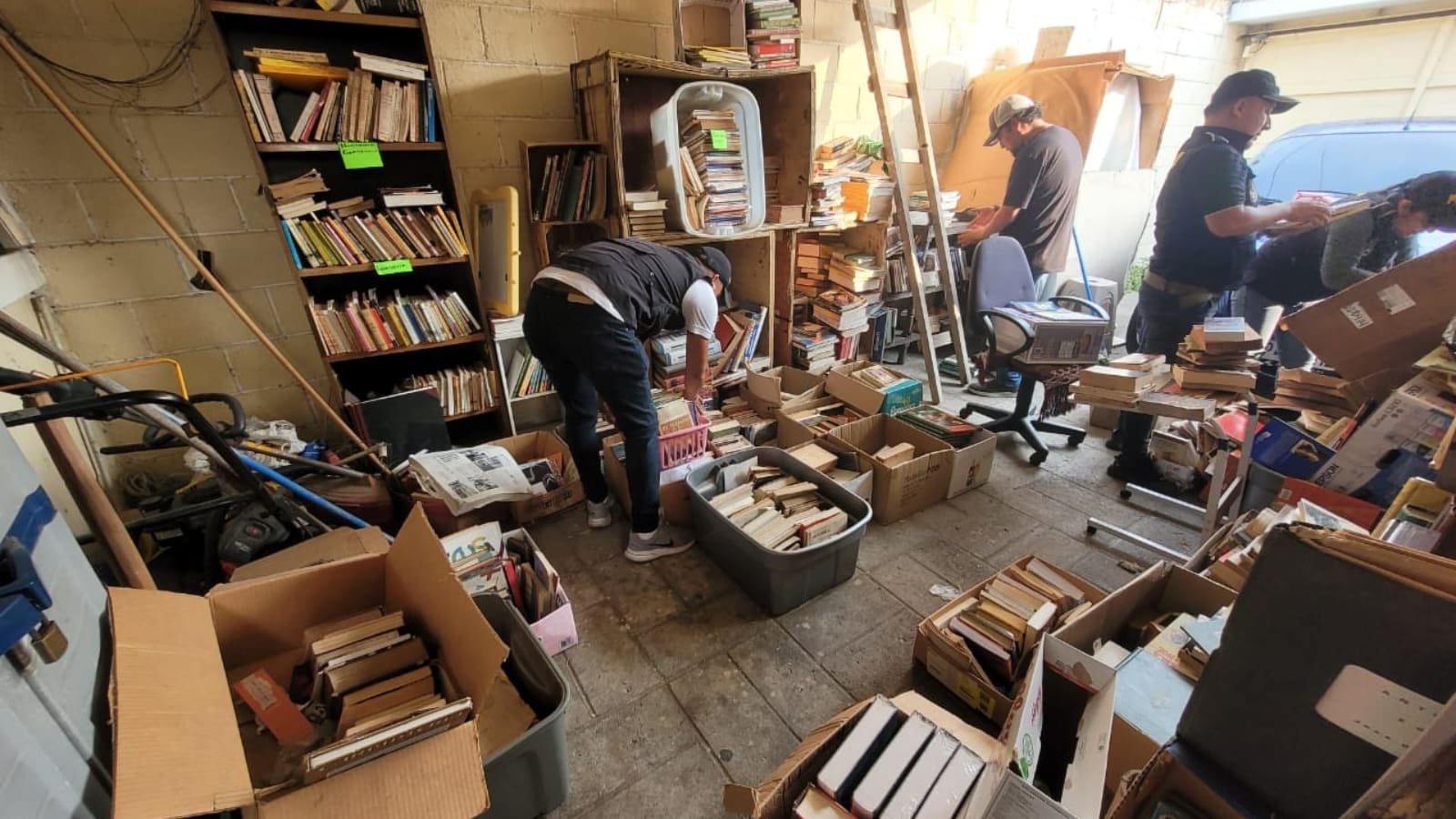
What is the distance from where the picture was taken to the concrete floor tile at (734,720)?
55.1 inches

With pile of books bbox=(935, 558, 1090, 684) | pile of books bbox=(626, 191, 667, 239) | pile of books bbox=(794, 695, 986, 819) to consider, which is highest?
pile of books bbox=(626, 191, 667, 239)

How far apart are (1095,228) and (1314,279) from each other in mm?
1782

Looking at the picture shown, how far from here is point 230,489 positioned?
183cm

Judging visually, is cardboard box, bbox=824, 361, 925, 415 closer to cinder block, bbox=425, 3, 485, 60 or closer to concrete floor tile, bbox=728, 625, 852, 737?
concrete floor tile, bbox=728, 625, 852, 737

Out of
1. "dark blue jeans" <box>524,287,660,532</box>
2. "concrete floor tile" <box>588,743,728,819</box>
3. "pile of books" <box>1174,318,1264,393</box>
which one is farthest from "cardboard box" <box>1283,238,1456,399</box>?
"concrete floor tile" <box>588,743,728,819</box>

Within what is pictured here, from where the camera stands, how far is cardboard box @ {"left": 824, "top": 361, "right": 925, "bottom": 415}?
2.68 metres

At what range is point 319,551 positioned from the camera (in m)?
1.68

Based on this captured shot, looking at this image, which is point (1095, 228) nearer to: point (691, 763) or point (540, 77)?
point (540, 77)

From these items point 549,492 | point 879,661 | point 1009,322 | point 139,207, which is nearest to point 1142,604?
point 879,661

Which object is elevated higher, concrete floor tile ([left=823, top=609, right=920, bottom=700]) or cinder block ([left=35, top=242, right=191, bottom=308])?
cinder block ([left=35, top=242, right=191, bottom=308])

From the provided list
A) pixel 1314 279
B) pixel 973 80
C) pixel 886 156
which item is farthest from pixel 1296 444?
pixel 973 80

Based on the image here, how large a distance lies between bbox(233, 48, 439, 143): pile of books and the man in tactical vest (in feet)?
10.4

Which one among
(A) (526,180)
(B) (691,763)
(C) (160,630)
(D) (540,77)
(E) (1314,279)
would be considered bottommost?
(B) (691,763)

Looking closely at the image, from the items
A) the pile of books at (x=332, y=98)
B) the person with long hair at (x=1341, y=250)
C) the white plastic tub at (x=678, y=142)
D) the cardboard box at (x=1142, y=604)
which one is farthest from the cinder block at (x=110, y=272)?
the person with long hair at (x=1341, y=250)
